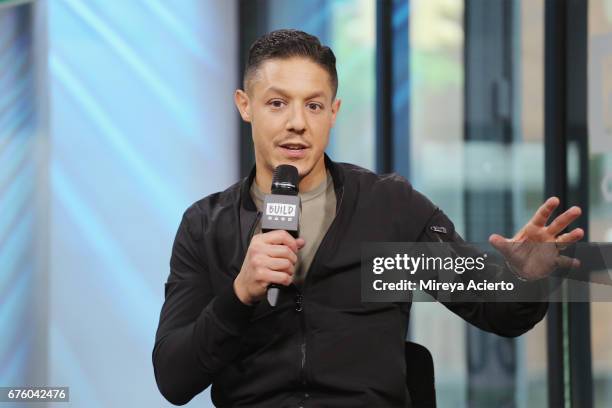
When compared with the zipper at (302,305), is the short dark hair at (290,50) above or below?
above

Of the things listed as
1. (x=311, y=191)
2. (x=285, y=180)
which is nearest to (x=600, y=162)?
(x=311, y=191)

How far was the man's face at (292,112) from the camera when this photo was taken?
172 cm

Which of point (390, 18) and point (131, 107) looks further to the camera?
point (131, 107)

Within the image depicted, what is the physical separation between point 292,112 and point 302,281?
1.09 ft

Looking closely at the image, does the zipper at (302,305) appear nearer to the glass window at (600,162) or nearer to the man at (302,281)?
the man at (302,281)

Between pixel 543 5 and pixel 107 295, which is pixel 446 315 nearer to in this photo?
pixel 543 5

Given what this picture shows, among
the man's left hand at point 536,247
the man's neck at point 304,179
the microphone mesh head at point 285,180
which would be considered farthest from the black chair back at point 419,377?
the microphone mesh head at point 285,180

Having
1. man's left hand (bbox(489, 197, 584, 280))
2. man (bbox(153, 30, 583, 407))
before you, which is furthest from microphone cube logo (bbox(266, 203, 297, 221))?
man's left hand (bbox(489, 197, 584, 280))

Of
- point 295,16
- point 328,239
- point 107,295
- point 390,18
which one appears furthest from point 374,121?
point 328,239

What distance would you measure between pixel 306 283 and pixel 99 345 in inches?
106

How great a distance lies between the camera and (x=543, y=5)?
3238mm

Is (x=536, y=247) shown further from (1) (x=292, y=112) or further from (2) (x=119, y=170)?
(2) (x=119, y=170)

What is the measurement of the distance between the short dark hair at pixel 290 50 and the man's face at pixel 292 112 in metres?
0.01

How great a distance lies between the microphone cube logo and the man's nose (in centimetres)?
29
